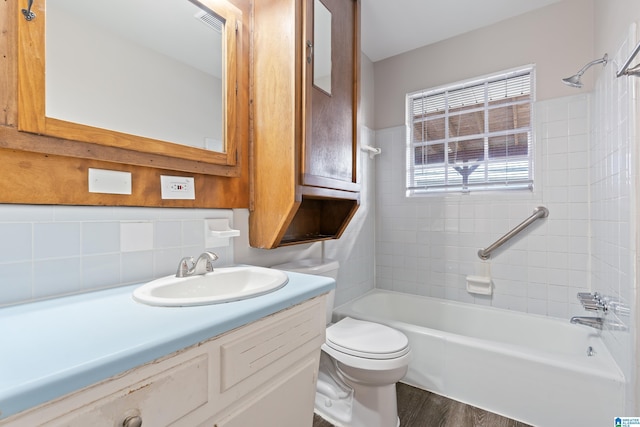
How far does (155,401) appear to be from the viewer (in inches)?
22.7

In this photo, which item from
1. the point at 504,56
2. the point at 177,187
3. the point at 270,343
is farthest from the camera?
the point at 504,56

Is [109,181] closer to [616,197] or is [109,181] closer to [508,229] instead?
[616,197]

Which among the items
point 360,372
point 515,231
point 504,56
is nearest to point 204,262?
point 360,372

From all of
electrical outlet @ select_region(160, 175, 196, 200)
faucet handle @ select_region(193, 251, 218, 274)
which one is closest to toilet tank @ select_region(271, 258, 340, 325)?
faucet handle @ select_region(193, 251, 218, 274)

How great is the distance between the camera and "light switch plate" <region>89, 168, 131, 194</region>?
95cm

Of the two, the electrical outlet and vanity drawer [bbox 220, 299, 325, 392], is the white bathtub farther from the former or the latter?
the electrical outlet

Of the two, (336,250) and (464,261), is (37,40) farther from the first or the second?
(464,261)

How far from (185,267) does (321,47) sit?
1.25 m

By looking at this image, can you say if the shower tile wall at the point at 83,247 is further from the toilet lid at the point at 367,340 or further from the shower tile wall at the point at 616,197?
the shower tile wall at the point at 616,197

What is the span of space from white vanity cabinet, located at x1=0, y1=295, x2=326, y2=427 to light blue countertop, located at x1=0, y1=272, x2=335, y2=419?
0.10 feet

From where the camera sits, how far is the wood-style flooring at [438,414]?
151 centimetres

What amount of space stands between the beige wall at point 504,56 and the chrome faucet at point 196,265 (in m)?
2.10

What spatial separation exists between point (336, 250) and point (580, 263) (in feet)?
5.22

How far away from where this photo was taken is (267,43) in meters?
1.40
